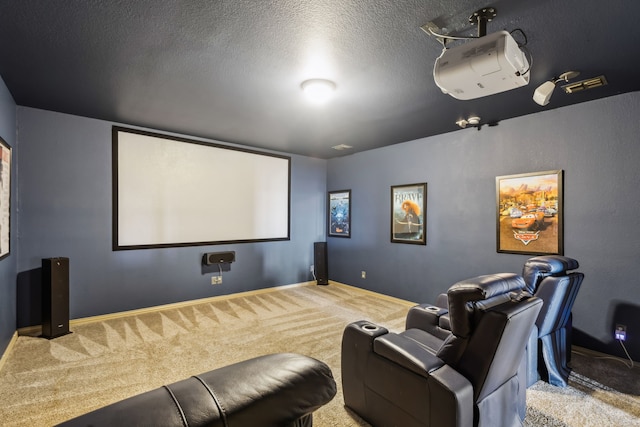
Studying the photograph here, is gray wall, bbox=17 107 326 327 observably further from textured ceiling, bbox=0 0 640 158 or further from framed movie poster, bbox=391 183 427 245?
framed movie poster, bbox=391 183 427 245

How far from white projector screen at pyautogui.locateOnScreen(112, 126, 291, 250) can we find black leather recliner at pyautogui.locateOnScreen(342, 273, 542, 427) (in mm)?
3654

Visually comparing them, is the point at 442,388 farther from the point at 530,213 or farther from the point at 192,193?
the point at 192,193

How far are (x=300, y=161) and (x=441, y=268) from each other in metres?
3.24

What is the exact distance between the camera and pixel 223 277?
512 centimetres

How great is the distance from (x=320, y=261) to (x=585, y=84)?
14.9 ft

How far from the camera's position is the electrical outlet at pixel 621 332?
9.68 feet

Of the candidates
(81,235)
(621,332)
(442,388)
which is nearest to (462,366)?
(442,388)

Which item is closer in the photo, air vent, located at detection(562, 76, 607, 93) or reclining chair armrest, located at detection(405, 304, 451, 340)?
reclining chair armrest, located at detection(405, 304, 451, 340)

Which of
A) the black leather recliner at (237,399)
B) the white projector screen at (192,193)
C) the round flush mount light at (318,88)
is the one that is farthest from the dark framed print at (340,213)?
the black leather recliner at (237,399)

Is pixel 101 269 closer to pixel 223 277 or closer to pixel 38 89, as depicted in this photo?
pixel 223 277

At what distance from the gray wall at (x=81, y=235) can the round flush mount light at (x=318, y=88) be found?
2721 mm

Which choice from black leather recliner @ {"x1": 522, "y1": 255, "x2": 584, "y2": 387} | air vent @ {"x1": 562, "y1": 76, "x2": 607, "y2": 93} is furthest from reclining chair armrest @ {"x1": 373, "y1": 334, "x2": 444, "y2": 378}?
air vent @ {"x1": 562, "y1": 76, "x2": 607, "y2": 93}

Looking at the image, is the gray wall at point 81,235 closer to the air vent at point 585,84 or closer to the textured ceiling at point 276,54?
the textured ceiling at point 276,54

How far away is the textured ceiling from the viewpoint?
189cm
